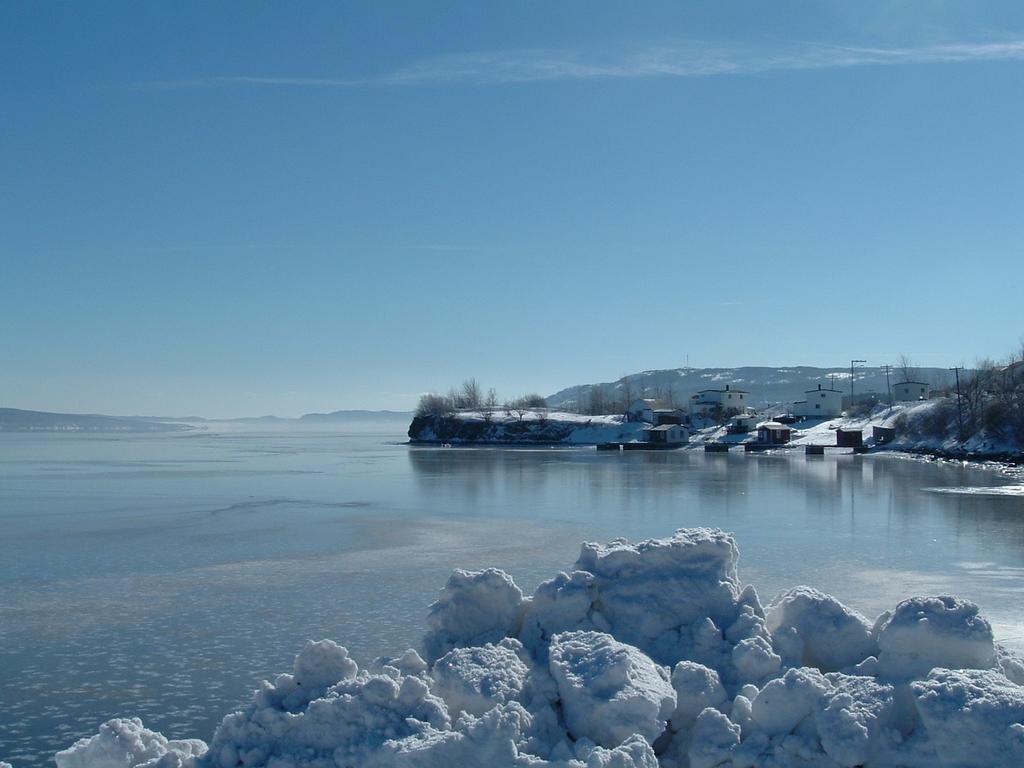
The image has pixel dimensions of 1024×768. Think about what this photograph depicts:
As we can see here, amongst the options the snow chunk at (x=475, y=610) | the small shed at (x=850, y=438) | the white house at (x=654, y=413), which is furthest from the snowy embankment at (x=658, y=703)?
the white house at (x=654, y=413)

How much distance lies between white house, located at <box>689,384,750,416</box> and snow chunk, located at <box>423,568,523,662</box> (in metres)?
69.5

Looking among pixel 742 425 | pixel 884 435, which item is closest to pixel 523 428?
pixel 742 425

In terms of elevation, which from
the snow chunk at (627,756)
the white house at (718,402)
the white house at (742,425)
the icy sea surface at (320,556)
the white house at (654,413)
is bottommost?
the icy sea surface at (320,556)

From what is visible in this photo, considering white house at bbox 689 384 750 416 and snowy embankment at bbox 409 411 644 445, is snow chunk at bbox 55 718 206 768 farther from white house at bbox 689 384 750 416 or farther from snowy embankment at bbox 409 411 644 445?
white house at bbox 689 384 750 416

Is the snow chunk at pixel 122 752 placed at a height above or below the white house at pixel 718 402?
below

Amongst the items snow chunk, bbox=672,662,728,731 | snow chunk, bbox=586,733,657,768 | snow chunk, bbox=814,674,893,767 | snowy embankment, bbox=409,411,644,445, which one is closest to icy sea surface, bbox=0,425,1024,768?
snow chunk, bbox=586,733,657,768

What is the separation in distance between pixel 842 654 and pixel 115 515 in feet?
63.2

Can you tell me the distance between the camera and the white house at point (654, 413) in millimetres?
73250

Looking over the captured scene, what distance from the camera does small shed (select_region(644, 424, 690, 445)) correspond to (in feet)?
210

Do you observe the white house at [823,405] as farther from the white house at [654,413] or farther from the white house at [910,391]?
the white house at [654,413]

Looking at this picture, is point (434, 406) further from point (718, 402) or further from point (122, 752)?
point (122, 752)

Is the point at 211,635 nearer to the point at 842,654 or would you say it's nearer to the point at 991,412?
the point at 842,654

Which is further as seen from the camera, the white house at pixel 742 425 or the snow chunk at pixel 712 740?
the white house at pixel 742 425

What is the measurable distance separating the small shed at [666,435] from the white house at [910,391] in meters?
19.2
